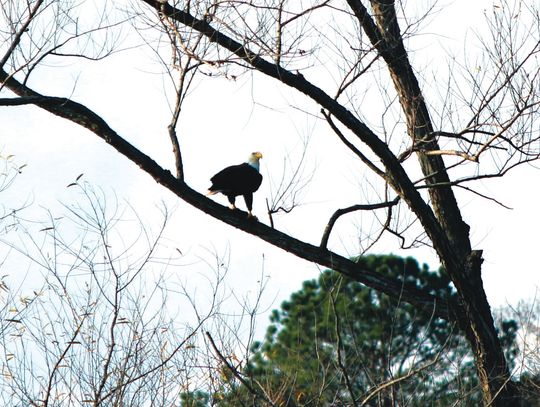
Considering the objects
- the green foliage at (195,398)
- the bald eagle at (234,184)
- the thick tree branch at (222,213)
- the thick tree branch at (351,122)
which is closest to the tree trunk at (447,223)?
the thick tree branch at (351,122)

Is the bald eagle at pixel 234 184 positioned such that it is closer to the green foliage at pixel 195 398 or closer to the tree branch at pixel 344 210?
the tree branch at pixel 344 210

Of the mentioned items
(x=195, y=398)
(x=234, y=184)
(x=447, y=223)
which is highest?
(x=234, y=184)

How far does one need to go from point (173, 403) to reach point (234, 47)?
7.04 ft

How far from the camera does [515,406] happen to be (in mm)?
6309

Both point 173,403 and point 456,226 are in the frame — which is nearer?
point 173,403

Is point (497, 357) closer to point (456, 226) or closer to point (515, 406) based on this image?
point (515, 406)

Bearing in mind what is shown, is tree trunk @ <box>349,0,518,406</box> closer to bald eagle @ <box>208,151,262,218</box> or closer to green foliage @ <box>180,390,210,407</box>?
bald eagle @ <box>208,151,262,218</box>

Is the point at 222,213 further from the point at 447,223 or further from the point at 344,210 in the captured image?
the point at 447,223

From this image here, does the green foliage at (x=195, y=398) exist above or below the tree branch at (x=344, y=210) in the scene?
below

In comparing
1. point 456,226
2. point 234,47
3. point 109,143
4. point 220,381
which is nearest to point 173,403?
point 220,381

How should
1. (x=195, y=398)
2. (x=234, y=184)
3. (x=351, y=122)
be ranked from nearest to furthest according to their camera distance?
(x=195, y=398), (x=351, y=122), (x=234, y=184)

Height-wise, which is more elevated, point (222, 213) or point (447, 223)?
point (447, 223)

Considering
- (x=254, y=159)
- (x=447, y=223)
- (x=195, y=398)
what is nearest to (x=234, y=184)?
(x=254, y=159)

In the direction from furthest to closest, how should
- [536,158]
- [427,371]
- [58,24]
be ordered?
1. [536,158]
2. [58,24]
3. [427,371]
